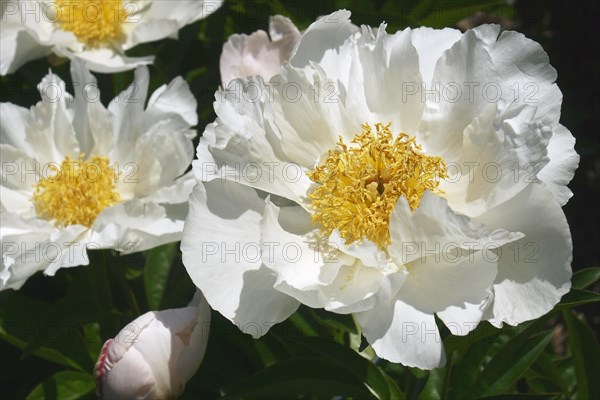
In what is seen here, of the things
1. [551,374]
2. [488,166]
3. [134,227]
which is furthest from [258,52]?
[551,374]

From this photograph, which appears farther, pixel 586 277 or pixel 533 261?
pixel 586 277

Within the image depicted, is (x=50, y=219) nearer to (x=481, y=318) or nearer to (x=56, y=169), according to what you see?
(x=56, y=169)

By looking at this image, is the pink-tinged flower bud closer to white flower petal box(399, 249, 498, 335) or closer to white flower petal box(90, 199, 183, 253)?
white flower petal box(90, 199, 183, 253)

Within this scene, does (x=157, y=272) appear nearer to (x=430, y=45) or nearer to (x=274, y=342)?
(x=274, y=342)

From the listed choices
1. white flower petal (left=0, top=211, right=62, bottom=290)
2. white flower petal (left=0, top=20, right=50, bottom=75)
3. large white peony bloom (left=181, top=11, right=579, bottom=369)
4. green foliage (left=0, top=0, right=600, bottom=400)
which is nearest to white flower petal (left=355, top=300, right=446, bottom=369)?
large white peony bloom (left=181, top=11, right=579, bottom=369)

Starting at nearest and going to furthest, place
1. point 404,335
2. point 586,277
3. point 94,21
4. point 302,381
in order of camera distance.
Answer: point 404,335, point 302,381, point 586,277, point 94,21

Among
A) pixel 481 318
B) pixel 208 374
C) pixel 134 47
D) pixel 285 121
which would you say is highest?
pixel 285 121

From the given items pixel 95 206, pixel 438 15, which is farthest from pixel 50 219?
pixel 438 15
